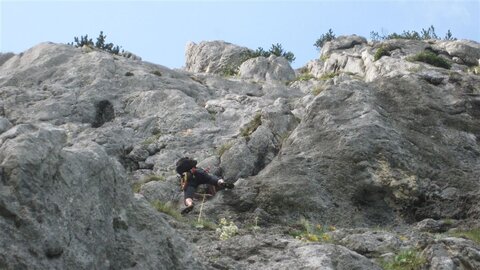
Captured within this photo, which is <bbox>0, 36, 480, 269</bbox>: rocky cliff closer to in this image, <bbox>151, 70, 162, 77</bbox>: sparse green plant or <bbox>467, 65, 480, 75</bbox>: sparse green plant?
<bbox>151, 70, 162, 77</bbox>: sparse green plant

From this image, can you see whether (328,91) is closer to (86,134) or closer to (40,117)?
(86,134)

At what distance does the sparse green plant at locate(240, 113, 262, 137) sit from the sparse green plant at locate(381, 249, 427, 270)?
13.0 m

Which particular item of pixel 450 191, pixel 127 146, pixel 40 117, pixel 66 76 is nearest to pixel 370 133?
pixel 450 191

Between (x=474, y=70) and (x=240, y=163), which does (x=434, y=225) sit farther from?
(x=474, y=70)

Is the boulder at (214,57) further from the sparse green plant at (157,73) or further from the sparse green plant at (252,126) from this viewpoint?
the sparse green plant at (252,126)

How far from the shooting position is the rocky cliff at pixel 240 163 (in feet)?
32.1

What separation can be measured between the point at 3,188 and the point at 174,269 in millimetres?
3141

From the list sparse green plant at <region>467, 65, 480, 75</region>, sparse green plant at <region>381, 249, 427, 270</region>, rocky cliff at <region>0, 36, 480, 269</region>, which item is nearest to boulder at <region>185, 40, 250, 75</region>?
rocky cliff at <region>0, 36, 480, 269</region>

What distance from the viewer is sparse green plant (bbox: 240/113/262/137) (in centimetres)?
2629

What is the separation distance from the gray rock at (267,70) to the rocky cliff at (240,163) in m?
1.90

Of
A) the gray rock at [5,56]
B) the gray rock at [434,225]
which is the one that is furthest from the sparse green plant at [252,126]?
the gray rock at [5,56]

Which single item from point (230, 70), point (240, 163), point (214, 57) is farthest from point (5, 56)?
point (214, 57)

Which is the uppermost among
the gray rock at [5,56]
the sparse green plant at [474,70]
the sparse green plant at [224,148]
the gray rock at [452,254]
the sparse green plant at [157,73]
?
the sparse green plant at [474,70]

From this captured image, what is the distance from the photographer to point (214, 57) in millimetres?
55469
